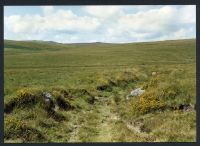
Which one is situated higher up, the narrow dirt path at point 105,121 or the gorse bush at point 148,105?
the gorse bush at point 148,105

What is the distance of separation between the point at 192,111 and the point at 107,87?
41.4 feet

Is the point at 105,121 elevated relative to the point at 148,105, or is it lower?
lower

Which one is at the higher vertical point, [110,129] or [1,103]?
[1,103]

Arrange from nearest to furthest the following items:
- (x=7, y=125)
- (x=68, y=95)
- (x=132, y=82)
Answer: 1. (x=7, y=125)
2. (x=68, y=95)
3. (x=132, y=82)

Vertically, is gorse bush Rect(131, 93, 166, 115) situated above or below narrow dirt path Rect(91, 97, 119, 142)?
above

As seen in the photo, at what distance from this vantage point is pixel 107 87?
27.1m

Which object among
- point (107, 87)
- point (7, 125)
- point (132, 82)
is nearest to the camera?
point (7, 125)

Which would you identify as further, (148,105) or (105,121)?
(105,121)

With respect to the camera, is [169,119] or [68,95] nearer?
[169,119]

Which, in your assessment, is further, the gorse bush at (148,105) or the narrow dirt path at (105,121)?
the gorse bush at (148,105)

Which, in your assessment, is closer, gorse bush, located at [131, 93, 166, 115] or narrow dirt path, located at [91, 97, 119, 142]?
narrow dirt path, located at [91, 97, 119, 142]

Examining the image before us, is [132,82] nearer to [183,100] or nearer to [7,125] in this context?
[183,100]

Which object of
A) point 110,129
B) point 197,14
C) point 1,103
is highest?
point 197,14

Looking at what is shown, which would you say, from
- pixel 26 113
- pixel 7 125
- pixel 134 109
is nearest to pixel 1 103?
pixel 7 125
